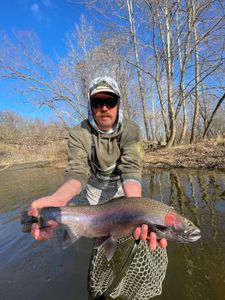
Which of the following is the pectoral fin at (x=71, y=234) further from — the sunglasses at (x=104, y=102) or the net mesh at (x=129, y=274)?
the sunglasses at (x=104, y=102)

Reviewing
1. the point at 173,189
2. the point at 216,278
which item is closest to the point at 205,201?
the point at 173,189

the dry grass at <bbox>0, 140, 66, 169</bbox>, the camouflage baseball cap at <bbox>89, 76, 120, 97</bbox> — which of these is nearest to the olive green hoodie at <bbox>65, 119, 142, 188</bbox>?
the camouflage baseball cap at <bbox>89, 76, 120, 97</bbox>

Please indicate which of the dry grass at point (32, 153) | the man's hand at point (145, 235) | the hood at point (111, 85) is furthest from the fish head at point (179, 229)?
the dry grass at point (32, 153)

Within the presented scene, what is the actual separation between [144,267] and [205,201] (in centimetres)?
412

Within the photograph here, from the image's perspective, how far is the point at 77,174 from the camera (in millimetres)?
3012

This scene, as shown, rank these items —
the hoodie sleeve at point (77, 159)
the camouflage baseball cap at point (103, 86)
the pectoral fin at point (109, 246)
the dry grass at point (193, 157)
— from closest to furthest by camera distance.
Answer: the pectoral fin at point (109, 246), the camouflage baseball cap at point (103, 86), the hoodie sleeve at point (77, 159), the dry grass at point (193, 157)

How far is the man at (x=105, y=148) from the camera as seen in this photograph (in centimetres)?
290

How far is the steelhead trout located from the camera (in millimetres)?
2160

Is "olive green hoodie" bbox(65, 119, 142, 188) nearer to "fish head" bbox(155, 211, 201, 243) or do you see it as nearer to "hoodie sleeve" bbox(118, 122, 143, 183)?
"hoodie sleeve" bbox(118, 122, 143, 183)

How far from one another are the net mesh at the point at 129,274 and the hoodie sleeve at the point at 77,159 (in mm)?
834

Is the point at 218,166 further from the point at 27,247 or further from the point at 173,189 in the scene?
the point at 27,247

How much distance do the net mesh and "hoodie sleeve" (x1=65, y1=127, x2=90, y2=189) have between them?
0.83m

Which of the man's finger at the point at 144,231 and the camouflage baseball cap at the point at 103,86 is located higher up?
the camouflage baseball cap at the point at 103,86

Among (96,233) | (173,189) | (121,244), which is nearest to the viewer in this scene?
(96,233)
